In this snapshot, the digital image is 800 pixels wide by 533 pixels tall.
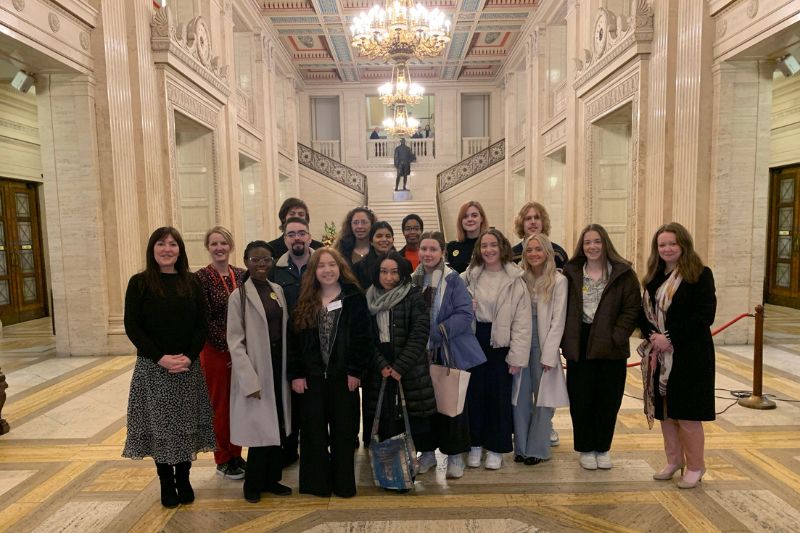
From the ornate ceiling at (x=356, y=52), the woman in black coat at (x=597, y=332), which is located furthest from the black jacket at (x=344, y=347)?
the ornate ceiling at (x=356, y=52)


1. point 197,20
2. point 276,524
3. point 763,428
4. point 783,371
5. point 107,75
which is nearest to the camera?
point 276,524

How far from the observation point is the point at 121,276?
276 inches

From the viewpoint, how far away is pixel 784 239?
1057 cm

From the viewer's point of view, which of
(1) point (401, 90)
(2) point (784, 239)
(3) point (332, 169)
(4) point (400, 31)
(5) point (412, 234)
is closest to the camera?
(5) point (412, 234)

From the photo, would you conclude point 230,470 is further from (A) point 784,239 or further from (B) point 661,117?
(A) point 784,239

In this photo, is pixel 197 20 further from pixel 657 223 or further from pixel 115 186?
pixel 657 223

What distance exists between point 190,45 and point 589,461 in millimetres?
8772

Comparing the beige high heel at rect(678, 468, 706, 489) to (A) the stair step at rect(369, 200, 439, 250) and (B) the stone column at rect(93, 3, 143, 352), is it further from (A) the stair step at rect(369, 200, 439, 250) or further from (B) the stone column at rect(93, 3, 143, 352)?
(A) the stair step at rect(369, 200, 439, 250)

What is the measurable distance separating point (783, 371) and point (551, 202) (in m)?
8.37

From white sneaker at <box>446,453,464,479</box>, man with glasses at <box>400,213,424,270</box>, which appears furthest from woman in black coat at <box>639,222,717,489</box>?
man with glasses at <box>400,213,424,270</box>

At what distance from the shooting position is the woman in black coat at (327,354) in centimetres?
301

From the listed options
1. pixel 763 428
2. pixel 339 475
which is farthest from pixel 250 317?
pixel 763 428

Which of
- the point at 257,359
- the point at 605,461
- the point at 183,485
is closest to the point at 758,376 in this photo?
the point at 605,461

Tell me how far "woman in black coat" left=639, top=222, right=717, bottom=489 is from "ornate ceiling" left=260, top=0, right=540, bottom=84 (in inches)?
478
